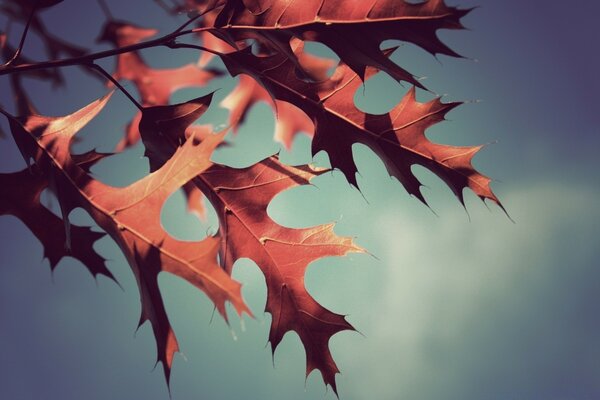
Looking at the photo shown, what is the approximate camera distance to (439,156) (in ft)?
3.51

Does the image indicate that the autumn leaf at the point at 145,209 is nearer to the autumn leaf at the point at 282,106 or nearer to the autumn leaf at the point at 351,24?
the autumn leaf at the point at 351,24

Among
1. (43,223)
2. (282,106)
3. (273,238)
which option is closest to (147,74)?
(282,106)

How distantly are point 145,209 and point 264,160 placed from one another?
0.30 m

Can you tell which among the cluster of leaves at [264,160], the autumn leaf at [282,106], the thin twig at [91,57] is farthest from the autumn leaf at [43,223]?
the autumn leaf at [282,106]

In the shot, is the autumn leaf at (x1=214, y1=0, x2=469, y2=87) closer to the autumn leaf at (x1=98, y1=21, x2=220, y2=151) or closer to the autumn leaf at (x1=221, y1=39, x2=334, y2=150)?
the autumn leaf at (x1=221, y1=39, x2=334, y2=150)

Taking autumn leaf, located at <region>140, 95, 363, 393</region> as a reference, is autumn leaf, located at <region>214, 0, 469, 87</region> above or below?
above

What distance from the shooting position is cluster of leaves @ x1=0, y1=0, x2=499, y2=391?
34.9 inches

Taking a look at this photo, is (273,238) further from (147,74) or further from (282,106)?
(147,74)

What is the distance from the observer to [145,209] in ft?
2.95

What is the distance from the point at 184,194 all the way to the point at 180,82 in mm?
443

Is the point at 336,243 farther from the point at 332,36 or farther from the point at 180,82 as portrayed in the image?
the point at 180,82

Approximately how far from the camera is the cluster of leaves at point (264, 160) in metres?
0.89

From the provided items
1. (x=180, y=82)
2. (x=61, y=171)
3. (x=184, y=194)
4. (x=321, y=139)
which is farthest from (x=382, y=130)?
(x=180, y=82)

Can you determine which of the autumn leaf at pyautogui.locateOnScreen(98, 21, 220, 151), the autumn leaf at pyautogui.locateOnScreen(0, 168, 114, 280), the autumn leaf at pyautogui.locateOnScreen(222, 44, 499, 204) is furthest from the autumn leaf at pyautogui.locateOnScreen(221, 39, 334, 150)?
the autumn leaf at pyautogui.locateOnScreen(0, 168, 114, 280)
